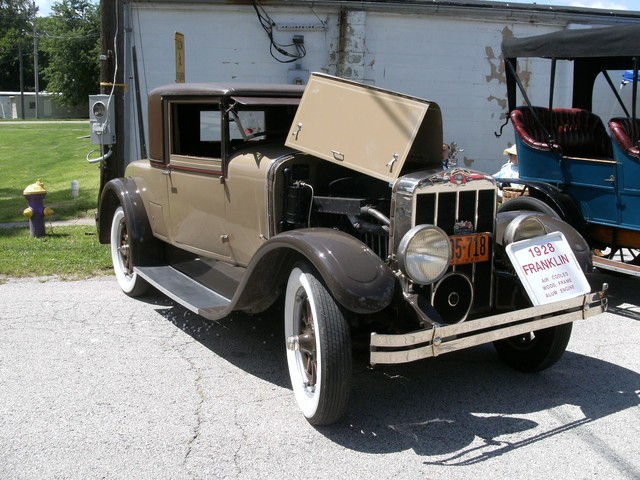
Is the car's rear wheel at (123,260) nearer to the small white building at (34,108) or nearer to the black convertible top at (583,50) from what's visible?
the black convertible top at (583,50)

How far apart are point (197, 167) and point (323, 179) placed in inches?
41.0

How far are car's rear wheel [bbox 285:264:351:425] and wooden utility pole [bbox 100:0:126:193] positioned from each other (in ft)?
15.6

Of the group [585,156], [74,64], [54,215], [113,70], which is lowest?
[54,215]

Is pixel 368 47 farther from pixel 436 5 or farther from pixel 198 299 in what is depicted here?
pixel 198 299

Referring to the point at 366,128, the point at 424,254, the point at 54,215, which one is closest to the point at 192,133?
the point at 366,128

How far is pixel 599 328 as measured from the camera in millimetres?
5203

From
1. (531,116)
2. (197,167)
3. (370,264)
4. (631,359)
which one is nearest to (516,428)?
(370,264)

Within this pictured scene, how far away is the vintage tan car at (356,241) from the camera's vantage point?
3.32 m

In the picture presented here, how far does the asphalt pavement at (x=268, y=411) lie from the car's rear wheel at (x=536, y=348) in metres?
0.09

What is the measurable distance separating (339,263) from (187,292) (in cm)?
173

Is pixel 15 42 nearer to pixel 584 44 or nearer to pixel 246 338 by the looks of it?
pixel 584 44

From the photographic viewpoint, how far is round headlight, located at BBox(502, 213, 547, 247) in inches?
149

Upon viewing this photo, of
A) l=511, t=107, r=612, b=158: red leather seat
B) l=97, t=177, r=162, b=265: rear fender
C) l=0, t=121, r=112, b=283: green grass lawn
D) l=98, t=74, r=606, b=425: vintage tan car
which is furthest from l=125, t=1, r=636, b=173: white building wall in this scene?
l=98, t=74, r=606, b=425: vintage tan car

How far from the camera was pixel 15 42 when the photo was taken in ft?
202
